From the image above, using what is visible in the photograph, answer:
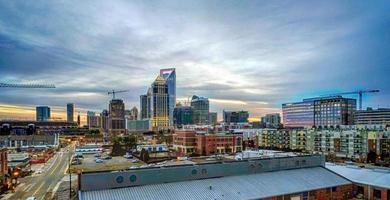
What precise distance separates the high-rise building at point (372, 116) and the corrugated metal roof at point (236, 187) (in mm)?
134769

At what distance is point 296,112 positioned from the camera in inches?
6053

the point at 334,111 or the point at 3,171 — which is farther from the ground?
the point at 334,111

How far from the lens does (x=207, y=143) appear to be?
8025 cm

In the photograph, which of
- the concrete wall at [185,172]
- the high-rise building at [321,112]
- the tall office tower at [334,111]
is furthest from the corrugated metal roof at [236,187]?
the tall office tower at [334,111]

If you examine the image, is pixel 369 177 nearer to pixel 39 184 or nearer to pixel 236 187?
pixel 236 187

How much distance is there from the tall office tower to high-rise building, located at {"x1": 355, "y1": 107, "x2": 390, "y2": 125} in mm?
7322

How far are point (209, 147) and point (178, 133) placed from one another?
1351cm

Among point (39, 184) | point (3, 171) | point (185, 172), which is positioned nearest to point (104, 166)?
point (39, 184)

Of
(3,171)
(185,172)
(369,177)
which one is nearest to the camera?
(185,172)

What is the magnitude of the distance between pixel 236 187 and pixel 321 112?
5052 inches

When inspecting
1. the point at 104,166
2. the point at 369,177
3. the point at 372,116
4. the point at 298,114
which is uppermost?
the point at 298,114

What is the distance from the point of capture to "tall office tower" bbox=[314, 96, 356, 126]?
127650 mm

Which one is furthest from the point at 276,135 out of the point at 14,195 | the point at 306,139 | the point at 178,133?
the point at 14,195

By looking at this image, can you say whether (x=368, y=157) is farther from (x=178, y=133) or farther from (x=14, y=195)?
(x=14, y=195)
